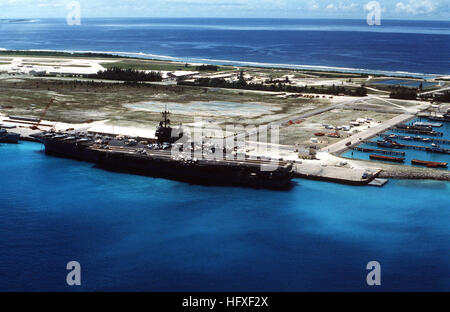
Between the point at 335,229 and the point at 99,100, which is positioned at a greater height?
the point at 99,100

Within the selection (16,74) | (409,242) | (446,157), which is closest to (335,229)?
(409,242)

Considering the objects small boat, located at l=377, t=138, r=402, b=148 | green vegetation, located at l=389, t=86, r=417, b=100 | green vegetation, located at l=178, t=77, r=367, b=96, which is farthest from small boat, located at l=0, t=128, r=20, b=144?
green vegetation, located at l=389, t=86, r=417, b=100

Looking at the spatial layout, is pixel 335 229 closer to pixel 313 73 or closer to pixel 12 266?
pixel 12 266

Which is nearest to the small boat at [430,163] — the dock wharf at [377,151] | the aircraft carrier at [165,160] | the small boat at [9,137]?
the dock wharf at [377,151]

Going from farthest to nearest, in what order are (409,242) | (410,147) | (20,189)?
(410,147), (20,189), (409,242)

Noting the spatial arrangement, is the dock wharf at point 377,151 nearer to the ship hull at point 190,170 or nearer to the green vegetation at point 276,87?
the ship hull at point 190,170

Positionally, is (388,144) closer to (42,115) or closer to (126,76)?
(42,115)
